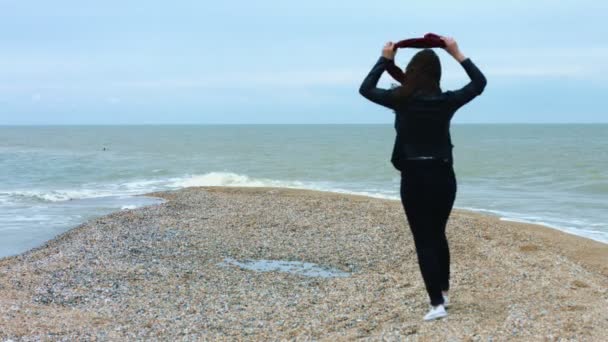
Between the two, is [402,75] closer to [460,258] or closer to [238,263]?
[460,258]

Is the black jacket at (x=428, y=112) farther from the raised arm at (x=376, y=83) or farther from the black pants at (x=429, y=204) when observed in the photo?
the black pants at (x=429, y=204)

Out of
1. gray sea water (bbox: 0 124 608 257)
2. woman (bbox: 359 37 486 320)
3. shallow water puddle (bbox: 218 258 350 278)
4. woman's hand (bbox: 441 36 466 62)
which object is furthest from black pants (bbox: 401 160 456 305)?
gray sea water (bbox: 0 124 608 257)

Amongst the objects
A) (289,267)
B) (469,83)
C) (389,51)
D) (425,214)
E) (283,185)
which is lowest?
(283,185)

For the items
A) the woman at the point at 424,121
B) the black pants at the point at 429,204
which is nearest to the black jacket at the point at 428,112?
the woman at the point at 424,121

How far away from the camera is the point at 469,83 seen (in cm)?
500

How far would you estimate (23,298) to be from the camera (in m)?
7.92

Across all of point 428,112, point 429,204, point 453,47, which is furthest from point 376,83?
point 429,204

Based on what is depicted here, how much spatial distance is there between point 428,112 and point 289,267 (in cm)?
540

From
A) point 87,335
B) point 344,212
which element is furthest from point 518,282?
point 344,212

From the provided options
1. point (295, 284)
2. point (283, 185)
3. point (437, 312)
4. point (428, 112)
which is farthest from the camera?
point (283, 185)

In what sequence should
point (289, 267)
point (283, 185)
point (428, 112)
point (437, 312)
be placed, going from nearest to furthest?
point (428, 112) < point (437, 312) < point (289, 267) < point (283, 185)

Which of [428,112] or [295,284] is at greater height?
[428,112]

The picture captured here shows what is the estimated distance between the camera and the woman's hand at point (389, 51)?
199 inches

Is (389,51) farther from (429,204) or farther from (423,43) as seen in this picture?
(429,204)
